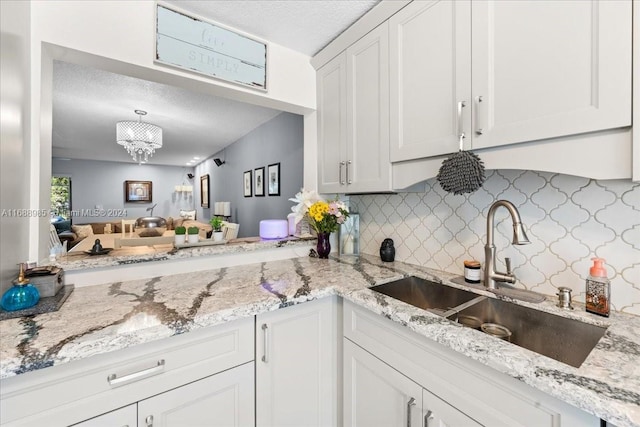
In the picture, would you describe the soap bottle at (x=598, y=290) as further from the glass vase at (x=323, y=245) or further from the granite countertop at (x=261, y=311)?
the glass vase at (x=323, y=245)

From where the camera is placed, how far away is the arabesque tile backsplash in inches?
34.6

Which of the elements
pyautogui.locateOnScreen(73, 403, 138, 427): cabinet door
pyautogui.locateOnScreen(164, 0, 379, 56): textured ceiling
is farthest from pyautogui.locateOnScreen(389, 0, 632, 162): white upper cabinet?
pyautogui.locateOnScreen(73, 403, 138, 427): cabinet door

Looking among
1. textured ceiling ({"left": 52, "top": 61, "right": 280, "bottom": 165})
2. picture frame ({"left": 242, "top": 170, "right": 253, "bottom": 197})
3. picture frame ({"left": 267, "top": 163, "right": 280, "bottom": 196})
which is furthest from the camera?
picture frame ({"left": 242, "top": 170, "right": 253, "bottom": 197})

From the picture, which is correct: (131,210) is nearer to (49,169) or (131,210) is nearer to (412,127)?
(49,169)

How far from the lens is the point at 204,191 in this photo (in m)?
6.88

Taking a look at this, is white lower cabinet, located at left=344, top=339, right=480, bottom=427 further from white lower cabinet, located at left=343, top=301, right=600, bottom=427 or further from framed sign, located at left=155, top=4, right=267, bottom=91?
framed sign, located at left=155, top=4, right=267, bottom=91

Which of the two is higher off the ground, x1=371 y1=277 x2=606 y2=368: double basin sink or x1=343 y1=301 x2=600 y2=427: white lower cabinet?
x1=371 y1=277 x2=606 y2=368: double basin sink

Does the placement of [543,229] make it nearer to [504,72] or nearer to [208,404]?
[504,72]

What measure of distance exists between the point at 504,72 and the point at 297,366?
1.35m

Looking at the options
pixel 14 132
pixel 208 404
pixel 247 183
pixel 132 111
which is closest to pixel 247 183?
pixel 247 183

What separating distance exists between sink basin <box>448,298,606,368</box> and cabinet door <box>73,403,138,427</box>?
1086mm

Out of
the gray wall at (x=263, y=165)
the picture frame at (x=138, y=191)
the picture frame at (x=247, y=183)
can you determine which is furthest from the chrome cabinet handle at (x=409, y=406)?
the picture frame at (x=138, y=191)

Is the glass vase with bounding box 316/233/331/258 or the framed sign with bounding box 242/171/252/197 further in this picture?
the framed sign with bounding box 242/171/252/197

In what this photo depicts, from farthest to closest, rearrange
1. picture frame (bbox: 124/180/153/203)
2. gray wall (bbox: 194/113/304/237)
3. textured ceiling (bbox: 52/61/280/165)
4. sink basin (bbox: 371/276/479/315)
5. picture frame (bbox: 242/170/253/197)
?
picture frame (bbox: 124/180/153/203)
picture frame (bbox: 242/170/253/197)
gray wall (bbox: 194/113/304/237)
textured ceiling (bbox: 52/61/280/165)
sink basin (bbox: 371/276/479/315)
